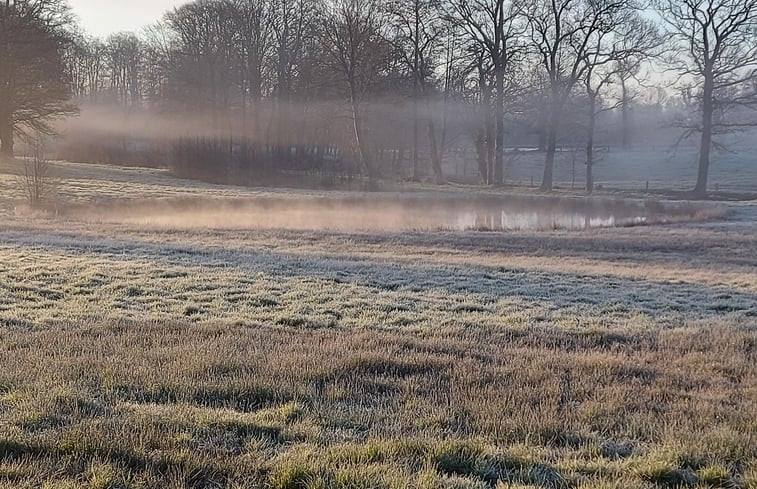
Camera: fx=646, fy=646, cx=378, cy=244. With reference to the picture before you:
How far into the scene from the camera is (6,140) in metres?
36.5

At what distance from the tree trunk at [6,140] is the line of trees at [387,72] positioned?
0.16 m

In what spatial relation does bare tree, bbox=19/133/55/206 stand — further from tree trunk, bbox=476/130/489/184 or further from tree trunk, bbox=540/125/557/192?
tree trunk, bbox=476/130/489/184

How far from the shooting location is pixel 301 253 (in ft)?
45.4

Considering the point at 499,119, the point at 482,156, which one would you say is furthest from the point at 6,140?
the point at 482,156

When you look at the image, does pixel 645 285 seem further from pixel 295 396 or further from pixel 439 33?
pixel 439 33

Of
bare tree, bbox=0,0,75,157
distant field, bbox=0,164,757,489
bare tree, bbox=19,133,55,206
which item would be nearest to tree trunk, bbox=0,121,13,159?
bare tree, bbox=0,0,75,157

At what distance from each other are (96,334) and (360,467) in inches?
150

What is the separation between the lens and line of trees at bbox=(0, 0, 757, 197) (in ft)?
112

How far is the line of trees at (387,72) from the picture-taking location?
34.0m

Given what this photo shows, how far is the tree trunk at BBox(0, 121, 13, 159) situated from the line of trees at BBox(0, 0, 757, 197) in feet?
0.53

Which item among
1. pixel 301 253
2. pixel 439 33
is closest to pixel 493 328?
pixel 301 253

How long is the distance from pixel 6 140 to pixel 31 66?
200 inches

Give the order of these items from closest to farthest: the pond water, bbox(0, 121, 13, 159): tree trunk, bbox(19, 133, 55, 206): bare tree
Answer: the pond water → bbox(19, 133, 55, 206): bare tree → bbox(0, 121, 13, 159): tree trunk

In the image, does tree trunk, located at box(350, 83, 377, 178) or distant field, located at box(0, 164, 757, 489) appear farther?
tree trunk, located at box(350, 83, 377, 178)
